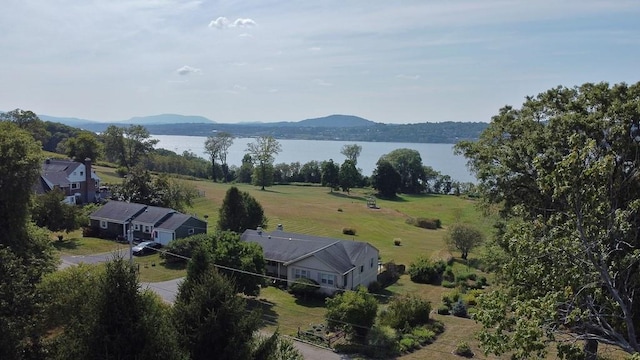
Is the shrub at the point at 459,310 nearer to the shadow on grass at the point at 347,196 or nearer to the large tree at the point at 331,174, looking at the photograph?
the shadow on grass at the point at 347,196

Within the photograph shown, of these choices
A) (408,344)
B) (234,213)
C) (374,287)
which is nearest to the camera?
(408,344)

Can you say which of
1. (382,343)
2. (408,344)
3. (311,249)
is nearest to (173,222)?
(311,249)

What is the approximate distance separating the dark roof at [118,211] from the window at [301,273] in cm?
2051

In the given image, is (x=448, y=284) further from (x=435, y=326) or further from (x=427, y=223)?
(x=427, y=223)

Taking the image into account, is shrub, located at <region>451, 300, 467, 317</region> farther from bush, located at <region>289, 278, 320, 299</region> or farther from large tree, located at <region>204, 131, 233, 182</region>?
large tree, located at <region>204, 131, 233, 182</region>

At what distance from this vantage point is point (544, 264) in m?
11.2

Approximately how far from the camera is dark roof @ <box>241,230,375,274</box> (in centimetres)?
3691

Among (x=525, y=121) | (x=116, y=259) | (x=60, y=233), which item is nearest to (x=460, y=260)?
(x=525, y=121)

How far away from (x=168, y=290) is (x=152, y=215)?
57.1 feet

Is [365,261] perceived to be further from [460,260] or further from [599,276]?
[599,276]

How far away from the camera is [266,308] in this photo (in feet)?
103

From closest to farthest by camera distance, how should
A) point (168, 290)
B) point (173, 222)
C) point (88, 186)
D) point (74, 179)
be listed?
point (168, 290) < point (173, 222) < point (74, 179) < point (88, 186)

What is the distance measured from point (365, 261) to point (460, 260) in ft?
57.0

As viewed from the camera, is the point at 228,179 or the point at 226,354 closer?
the point at 226,354
